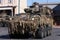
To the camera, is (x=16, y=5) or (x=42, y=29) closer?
(x=42, y=29)

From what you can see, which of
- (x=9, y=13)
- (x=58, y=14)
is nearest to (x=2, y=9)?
(x=9, y=13)

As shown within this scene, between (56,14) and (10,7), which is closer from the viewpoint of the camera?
(56,14)

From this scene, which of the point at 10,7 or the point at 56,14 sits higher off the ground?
the point at 10,7

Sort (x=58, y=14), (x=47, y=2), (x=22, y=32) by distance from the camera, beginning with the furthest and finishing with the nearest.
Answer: (x=47, y=2), (x=58, y=14), (x=22, y=32)

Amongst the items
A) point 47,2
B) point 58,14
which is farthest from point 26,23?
point 47,2

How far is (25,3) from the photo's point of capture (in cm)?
7219

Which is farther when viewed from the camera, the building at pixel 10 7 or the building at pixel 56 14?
the building at pixel 10 7

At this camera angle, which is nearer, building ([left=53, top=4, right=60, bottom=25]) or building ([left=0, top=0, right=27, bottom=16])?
building ([left=53, top=4, right=60, bottom=25])

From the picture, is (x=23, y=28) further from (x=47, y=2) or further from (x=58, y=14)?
(x=47, y=2)

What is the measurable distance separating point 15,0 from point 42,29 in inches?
1798

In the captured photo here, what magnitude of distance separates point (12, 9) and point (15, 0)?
114 inches

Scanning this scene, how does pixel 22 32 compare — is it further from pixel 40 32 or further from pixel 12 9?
pixel 12 9

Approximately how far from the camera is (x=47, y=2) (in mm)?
70188

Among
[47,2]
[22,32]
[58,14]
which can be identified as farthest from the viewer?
[47,2]
